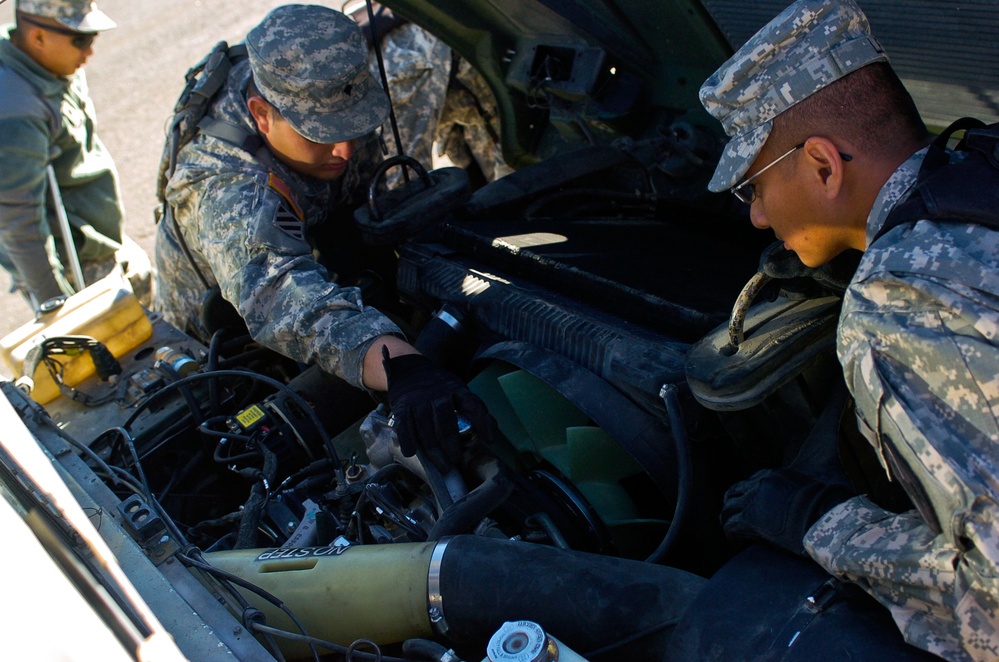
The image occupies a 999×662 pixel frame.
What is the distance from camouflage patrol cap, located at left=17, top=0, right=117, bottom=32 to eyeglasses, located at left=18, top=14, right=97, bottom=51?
36mm

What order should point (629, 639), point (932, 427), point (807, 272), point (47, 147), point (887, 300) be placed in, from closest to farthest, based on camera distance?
1. point (932, 427)
2. point (887, 300)
3. point (629, 639)
4. point (807, 272)
5. point (47, 147)

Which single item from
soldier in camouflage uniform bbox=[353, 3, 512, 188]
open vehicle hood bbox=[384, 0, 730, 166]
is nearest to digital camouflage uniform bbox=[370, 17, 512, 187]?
soldier in camouflage uniform bbox=[353, 3, 512, 188]

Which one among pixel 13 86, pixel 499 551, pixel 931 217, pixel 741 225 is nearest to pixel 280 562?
pixel 499 551

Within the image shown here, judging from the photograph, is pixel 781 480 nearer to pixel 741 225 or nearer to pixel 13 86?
pixel 741 225

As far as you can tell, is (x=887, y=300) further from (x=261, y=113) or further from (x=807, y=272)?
(x=261, y=113)

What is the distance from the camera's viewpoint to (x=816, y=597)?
143 centimetres

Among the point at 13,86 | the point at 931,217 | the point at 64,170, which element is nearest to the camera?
the point at 931,217

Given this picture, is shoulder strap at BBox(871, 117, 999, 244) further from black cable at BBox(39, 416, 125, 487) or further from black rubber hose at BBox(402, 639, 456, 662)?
black cable at BBox(39, 416, 125, 487)

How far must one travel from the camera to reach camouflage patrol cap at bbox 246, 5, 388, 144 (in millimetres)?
2621

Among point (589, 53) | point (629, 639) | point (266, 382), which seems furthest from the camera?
point (589, 53)

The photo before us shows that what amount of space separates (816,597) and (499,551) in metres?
0.54

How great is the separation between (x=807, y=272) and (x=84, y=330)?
210 cm

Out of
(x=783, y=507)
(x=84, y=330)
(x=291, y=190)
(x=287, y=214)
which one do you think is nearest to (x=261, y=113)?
(x=291, y=190)

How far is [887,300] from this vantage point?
136 cm
